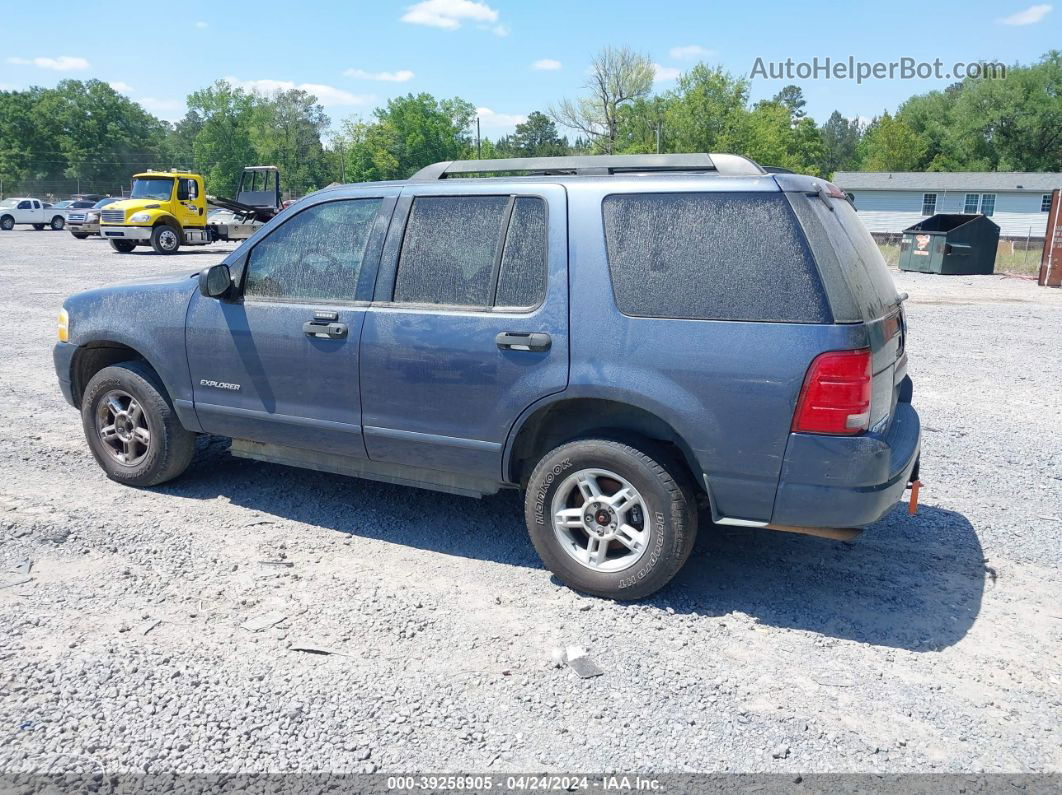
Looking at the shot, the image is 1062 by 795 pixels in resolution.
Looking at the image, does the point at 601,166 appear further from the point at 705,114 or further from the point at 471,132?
the point at 471,132

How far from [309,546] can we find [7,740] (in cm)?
182

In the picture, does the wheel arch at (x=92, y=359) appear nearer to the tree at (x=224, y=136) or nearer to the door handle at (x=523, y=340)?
the door handle at (x=523, y=340)

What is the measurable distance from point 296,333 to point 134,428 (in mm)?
1519

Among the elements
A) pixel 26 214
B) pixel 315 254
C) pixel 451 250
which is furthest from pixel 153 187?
pixel 451 250

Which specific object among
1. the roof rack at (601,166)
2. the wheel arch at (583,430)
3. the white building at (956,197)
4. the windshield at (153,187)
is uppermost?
the white building at (956,197)

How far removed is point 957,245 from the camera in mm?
24641

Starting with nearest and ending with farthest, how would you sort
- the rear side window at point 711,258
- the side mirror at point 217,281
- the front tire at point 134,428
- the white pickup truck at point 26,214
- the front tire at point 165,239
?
the rear side window at point 711,258 < the side mirror at point 217,281 < the front tire at point 134,428 < the front tire at point 165,239 < the white pickup truck at point 26,214

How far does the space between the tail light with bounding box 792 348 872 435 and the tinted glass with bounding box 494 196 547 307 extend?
4.29 ft

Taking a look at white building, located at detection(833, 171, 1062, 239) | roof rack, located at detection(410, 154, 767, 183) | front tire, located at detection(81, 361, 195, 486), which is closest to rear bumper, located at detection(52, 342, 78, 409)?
front tire, located at detection(81, 361, 195, 486)

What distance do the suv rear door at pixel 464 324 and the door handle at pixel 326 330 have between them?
153mm

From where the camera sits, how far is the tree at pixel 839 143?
4351 inches

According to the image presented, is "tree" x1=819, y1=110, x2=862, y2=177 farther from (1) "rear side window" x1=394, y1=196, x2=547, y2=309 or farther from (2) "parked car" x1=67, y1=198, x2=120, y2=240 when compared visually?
(1) "rear side window" x1=394, y1=196, x2=547, y2=309

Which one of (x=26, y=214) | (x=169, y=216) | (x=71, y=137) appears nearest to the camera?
(x=169, y=216)

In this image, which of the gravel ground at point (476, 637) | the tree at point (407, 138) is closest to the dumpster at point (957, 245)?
the gravel ground at point (476, 637)
